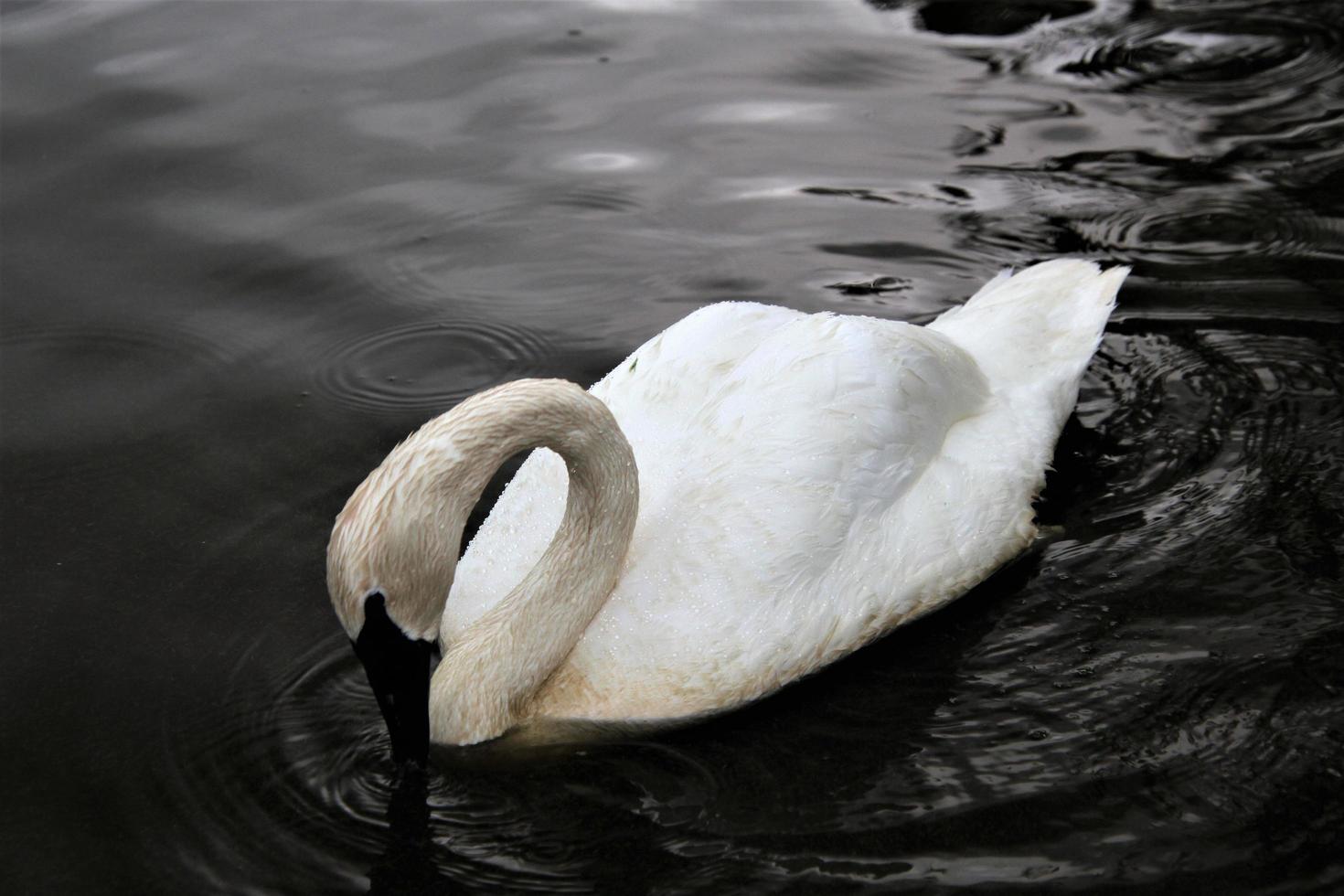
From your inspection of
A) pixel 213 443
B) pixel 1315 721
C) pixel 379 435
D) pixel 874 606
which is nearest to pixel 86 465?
pixel 213 443

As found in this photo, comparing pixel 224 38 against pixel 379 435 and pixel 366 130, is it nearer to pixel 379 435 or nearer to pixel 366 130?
pixel 366 130

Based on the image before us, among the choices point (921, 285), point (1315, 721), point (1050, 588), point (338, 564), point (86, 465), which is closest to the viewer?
point (338, 564)

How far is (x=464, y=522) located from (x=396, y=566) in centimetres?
34

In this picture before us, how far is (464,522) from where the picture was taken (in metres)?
4.43

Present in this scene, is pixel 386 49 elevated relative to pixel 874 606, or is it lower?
elevated

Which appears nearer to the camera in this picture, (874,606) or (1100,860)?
(1100,860)

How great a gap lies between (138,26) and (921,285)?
19.5 feet

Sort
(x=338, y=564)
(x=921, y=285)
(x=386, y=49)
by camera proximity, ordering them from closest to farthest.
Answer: (x=338, y=564) → (x=921, y=285) → (x=386, y=49)

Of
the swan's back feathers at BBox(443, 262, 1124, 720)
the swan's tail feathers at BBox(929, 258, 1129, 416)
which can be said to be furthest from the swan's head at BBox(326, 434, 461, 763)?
the swan's tail feathers at BBox(929, 258, 1129, 416)

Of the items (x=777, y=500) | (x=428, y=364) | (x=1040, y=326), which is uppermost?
(x=1040, y=326)

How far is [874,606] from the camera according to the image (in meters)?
5.04

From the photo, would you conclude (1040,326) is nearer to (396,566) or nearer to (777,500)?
(777,500)

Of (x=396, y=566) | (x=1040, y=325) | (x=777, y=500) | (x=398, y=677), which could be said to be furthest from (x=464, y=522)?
(x=1040, y=325)

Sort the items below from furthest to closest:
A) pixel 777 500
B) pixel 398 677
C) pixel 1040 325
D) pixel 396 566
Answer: pixel 1040 325 < pixel 777 500 < pixel 398 677 < pixel 396 566
